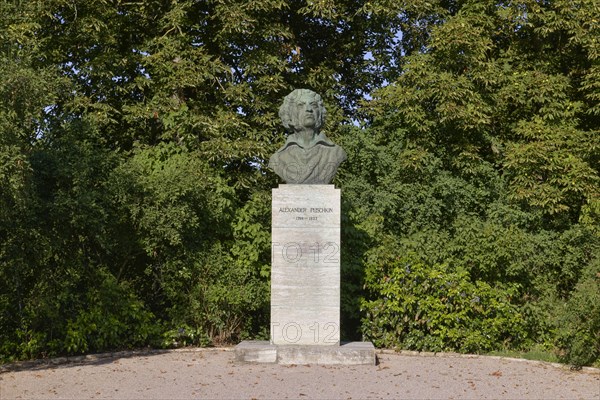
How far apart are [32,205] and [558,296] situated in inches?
326

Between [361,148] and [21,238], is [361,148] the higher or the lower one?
the higher one

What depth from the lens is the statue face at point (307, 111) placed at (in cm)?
1130

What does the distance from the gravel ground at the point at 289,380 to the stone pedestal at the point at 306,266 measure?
2.03ft

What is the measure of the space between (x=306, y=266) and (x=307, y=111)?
6.60ft

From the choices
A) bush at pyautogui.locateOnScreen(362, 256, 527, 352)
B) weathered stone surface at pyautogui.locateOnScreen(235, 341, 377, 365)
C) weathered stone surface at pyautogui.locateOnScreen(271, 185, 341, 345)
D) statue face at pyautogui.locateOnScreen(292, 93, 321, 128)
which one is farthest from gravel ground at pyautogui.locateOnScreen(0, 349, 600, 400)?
statue face at pyautogui.locateOnScreen(292, 93, 321, 128)

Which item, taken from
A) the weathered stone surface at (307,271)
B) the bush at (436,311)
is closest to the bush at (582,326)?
the bush at (436,311)

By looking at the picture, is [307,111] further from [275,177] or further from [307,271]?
[275,177]

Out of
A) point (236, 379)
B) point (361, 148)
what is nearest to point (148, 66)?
point (361, 148)

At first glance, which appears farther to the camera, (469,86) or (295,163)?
(469,86)

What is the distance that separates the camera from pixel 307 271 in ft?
36.3

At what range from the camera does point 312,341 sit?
11.0 metres

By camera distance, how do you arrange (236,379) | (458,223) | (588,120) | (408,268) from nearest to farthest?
(236,379)
(408,268)
(458,223)
(588,120)

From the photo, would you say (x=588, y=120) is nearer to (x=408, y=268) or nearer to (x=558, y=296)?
(x=558, y=296)

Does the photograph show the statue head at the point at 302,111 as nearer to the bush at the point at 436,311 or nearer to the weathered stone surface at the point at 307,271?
the weathered stone surface at the point at 307,271
